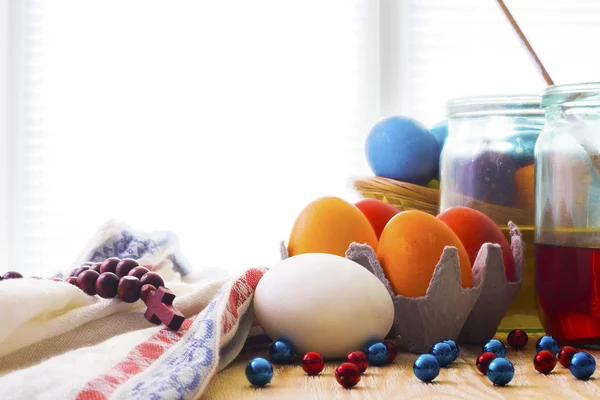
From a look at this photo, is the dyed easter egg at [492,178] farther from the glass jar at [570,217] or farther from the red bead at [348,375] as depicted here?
the red bead at [348,375]

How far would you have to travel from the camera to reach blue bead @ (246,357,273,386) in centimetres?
50

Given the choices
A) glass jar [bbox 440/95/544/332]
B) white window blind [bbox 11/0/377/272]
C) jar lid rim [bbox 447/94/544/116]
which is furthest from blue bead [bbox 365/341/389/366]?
white window blind [bbox 11/0/377/272]

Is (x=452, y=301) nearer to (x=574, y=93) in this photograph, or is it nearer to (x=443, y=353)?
(x=443, y=353)

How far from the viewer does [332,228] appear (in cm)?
69

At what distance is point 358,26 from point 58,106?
0.86 meters

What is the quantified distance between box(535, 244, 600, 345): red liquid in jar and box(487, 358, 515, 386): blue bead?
A: 16 cm

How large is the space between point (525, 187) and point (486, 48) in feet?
4.46

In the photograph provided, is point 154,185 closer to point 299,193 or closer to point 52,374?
point 299,193

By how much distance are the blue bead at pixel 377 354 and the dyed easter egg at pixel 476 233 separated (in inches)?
6.4

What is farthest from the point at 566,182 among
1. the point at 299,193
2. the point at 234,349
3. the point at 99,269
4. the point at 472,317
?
the point at 299,193

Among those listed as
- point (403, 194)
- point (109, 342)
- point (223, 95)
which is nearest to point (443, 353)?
A: point (109, 342)

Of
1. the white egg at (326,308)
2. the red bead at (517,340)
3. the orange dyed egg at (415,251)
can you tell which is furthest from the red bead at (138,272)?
the red bead at (517,340)

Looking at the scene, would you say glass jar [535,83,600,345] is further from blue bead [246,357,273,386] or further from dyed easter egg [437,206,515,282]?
blue bead [246,357,273,386]

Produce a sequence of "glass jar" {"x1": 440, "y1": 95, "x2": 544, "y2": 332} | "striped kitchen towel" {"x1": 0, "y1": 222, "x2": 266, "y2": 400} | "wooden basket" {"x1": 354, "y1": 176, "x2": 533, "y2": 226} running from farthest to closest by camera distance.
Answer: "wooden basket" {"x1": 354, "y1": 176, "x2": 533, "y2": 226} → "glass jar" {"x1": 440, "y1": 95, "x2": 544, "y2": 332} → "striped kitchen towel" {"x1": 0, "y1": 222, "x2": 266, "y2": 400}
